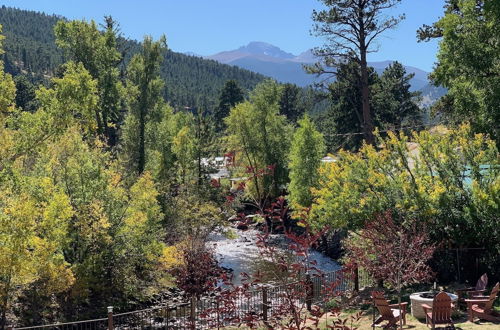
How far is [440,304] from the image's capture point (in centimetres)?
1145

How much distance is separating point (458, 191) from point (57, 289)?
13.0 meters

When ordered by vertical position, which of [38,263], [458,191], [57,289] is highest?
[458,191]

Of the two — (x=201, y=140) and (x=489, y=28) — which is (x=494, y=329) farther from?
(x=201, y=140)

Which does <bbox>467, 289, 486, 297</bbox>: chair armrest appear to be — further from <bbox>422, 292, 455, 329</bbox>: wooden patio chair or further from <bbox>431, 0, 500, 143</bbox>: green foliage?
<bbox>431, 0, 500, 143</bbox>: green foliage

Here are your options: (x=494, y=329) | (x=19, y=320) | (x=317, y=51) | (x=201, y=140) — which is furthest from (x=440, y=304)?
(x=201, y=140)

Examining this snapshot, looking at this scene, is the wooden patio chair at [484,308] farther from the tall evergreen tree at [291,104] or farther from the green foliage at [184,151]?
the tall evergreen tree at [291,104]

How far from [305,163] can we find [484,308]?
21771mm

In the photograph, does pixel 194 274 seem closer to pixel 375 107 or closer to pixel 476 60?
pixel 476 60

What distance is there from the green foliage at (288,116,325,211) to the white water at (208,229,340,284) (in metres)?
3.50

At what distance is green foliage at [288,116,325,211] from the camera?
108 feet

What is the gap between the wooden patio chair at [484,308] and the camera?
476 inches

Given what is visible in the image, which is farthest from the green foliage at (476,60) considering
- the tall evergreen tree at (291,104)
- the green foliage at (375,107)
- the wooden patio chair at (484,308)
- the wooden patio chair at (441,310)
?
the tall evergreen tree at (291,104)

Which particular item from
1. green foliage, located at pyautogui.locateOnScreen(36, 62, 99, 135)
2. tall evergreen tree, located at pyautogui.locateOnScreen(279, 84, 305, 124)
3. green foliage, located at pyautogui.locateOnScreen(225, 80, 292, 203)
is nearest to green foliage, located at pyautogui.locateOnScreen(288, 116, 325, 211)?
green foliage, located at pyautogui.locateOnScreen(225, 80, 292, 203)

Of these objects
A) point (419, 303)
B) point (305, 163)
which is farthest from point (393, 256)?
point (305, 163)
